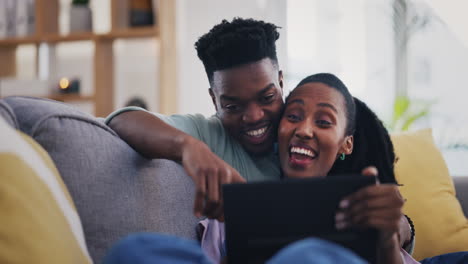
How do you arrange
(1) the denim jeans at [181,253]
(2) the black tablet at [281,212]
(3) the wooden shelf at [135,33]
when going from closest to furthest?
(1) the denim jeans at [181,253], (2) the black tablet at [281,212], (3) the wooden shelf at [135,33]

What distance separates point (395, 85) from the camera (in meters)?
3.71

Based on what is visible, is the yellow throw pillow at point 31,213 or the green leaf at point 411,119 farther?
the green leaf at point 411,119

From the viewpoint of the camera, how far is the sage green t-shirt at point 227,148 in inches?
54.7

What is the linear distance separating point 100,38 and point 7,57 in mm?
769

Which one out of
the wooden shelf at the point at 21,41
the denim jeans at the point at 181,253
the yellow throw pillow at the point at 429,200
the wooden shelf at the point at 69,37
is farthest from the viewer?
the wooden shelf at the point at 21,41

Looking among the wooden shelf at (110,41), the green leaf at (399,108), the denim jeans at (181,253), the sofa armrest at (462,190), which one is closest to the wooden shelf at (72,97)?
the wooden shelf at (110,41)

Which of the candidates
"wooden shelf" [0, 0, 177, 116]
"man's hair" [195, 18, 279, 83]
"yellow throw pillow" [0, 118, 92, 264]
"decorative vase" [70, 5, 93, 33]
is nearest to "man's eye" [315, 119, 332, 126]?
"man's hair" [195, 18, 279, 83]

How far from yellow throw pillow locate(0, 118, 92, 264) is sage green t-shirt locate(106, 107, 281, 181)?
560 mm

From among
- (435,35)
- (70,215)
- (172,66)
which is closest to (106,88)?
(172,66)

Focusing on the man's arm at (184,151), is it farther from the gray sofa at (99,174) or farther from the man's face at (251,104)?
the man's face at (251,104)

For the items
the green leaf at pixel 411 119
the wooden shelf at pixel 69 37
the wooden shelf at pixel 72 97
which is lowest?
the green leaf at pixel 411 119

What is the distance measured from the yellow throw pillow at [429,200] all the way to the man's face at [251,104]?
2.30ft

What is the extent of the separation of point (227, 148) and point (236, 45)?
0.86ft

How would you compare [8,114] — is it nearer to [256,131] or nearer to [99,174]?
[99,174]
